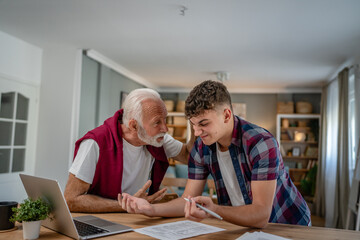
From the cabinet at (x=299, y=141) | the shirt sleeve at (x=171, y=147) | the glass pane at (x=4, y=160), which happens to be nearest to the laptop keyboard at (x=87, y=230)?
the shirt sleeve at (x=171, y=147)

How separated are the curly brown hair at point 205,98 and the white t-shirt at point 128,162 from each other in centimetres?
68

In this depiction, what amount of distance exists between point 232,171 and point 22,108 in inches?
161

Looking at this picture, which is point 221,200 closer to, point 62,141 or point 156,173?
point 156,173

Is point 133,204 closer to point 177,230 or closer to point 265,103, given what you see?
point 177,230

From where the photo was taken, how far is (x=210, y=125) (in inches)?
59.6

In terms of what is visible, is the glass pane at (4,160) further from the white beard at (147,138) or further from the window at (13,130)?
the white beard at (147,138)

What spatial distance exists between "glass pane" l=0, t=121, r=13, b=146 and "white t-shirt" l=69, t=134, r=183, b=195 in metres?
3.03

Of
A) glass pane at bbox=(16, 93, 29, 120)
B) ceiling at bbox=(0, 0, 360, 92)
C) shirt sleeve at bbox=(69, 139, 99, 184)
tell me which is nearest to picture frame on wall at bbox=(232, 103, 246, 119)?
ceiling at bbox=(0, 0, 360, 92)

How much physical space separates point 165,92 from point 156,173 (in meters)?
6.63

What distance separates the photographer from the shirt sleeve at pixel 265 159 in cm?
141

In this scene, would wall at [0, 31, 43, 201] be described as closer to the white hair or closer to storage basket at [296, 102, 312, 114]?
the white hair

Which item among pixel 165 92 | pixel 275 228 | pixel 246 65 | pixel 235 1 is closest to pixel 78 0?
pixel 235 1

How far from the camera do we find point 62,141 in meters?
5.00

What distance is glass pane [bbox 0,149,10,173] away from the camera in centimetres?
441
